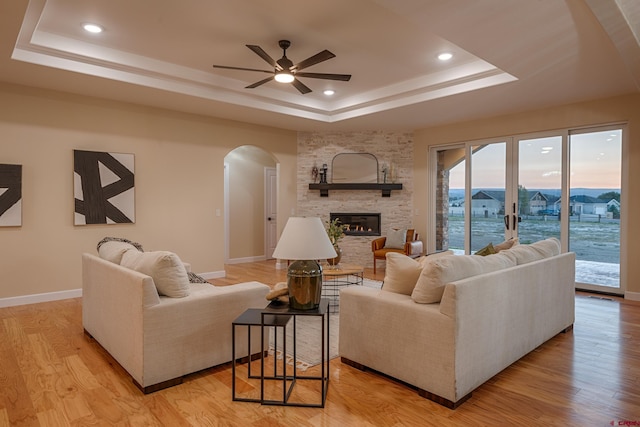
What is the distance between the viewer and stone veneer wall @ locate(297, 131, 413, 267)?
752 cm

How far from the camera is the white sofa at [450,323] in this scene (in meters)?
2.33

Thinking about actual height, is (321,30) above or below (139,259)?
above

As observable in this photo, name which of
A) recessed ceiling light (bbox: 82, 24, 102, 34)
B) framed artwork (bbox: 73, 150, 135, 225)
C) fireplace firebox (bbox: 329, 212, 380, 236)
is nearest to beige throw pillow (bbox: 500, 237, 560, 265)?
fireplace firebox (bbox: 329, 212, 380, 236)

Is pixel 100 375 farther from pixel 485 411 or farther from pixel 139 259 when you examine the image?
pixel 485 411

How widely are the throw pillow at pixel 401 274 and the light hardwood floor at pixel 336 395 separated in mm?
636

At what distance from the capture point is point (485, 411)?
2336 mm

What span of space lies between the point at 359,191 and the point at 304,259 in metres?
5.39

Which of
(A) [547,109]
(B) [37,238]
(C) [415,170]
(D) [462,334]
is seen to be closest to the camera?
(D) [462,334]

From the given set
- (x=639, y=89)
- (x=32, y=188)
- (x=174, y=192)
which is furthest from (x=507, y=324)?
(x=32, y=188)

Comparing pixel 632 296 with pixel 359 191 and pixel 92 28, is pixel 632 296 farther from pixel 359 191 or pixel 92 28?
pixel 92 28

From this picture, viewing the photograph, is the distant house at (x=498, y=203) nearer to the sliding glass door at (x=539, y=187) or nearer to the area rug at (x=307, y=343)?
the sliding glass door at (x=539, y=187)

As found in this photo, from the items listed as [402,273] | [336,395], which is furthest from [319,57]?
[336,395]

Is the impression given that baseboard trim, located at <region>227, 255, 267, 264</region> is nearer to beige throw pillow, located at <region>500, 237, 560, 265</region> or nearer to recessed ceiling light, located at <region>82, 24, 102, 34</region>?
recessed ceiling light, located at <region>82, 24, 102, 34</region>

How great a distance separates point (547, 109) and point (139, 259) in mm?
5704
